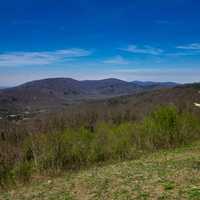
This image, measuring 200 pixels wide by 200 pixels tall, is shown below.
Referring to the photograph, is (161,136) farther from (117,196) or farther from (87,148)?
(117,196)

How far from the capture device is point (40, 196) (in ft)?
43.7

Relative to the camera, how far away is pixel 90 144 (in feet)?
88.4

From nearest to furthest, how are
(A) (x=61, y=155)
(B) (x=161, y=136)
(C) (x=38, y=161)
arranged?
(C) (x=38, y=161)
(A) (x=61, y=155)
(B) (x=161, y=136)

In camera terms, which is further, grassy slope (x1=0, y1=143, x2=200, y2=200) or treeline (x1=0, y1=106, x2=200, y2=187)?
treeline (x1=0, y1=106, x2=200, y2=187)

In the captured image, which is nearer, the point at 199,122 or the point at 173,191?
the point at 173,191

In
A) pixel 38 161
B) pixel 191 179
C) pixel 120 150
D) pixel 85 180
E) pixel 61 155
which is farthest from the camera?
pixel 120 150

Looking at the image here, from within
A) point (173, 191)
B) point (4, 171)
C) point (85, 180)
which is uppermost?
point (173, 191)

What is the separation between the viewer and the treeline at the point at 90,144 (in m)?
23.1

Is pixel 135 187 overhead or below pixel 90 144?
overhead

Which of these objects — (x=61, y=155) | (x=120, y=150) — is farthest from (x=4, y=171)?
(x=120, y=150)

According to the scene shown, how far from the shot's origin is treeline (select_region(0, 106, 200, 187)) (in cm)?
2312

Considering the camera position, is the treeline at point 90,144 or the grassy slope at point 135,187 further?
the treeline at point 90,144

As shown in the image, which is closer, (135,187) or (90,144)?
(135,187)

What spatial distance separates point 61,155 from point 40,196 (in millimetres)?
12360
